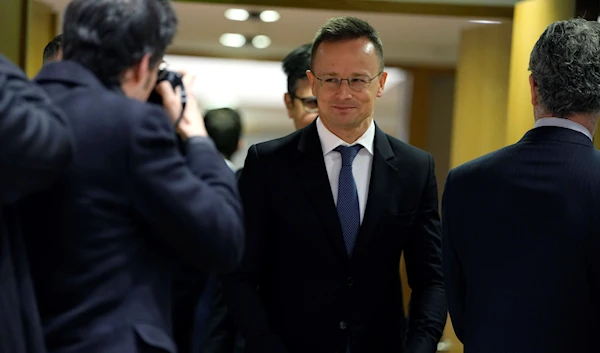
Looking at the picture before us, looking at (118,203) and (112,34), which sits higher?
(112,34)

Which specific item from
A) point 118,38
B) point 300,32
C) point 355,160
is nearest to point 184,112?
point 118,38

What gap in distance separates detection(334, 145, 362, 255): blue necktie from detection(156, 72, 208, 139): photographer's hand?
2.55 feet

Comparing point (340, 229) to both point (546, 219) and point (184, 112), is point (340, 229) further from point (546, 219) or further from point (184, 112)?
point (184, 112)

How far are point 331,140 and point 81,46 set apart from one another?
105 cm

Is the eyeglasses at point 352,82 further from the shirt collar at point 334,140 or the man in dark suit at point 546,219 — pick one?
the man in dark suit at point 546,219

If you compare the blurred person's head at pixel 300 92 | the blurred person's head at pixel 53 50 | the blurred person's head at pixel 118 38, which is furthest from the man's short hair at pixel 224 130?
the blurred person's head at pixel 118 38

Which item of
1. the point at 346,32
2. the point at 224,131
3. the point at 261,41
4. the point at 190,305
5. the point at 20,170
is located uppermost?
the point at 261,41

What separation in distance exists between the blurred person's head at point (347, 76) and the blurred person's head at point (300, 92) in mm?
688

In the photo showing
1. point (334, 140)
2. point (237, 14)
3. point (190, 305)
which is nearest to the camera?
point (334, 140)

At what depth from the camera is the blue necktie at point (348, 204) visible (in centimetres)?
240

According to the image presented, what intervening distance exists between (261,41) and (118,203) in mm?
6887

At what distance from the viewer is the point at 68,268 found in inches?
59.6

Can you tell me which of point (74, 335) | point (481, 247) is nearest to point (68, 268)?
point (74, 335)

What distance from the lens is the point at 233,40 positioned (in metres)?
8.22
